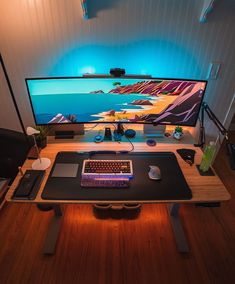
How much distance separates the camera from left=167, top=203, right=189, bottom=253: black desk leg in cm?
157

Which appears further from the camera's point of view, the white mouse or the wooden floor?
the wooden floor

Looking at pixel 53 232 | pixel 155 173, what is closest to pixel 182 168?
pixel 155 173

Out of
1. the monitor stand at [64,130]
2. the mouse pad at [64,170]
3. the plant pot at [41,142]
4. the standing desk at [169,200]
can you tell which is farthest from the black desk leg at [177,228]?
the plant pot at [41,142]

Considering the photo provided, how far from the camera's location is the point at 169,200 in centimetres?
109

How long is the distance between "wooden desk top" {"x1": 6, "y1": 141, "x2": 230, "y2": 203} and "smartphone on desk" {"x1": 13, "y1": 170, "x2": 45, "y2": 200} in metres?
0.03

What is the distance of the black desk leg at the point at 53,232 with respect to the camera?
1537 mm

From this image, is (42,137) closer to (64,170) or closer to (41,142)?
(41,142)

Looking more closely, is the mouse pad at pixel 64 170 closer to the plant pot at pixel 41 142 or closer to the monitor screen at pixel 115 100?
the plant pot at pixel 41 142

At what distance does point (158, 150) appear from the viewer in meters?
1.47

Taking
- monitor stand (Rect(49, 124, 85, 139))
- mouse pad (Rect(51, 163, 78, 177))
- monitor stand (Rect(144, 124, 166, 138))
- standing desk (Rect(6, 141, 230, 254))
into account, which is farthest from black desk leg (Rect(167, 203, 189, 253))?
monitor stand (Rect(49, 124, 85, 139))

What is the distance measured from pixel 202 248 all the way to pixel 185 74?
147 centimetres

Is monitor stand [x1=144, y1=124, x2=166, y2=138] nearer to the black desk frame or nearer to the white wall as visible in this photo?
the black desk frame

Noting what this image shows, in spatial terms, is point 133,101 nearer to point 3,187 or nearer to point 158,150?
point 158,150

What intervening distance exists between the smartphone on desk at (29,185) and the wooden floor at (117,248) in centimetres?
74
